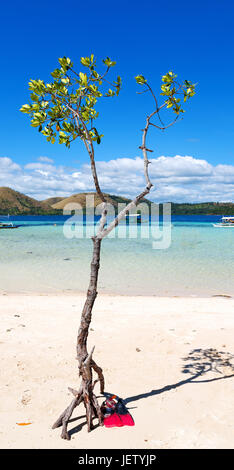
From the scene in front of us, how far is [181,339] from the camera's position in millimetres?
8125

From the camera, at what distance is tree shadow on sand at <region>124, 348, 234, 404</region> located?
5.82 metres

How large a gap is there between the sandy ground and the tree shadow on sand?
0.06 ft

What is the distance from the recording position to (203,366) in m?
6.70

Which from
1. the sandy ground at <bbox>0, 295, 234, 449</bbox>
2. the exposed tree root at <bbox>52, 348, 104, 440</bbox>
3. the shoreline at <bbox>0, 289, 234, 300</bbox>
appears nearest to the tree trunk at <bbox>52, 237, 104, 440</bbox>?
the exposed tree root at <bbox>52, 348, 104, 440</bbox>

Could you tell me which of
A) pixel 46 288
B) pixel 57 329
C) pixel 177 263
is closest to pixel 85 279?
pixel 46 288

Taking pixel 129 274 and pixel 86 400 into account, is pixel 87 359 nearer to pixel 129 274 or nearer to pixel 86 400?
pixel 86 400

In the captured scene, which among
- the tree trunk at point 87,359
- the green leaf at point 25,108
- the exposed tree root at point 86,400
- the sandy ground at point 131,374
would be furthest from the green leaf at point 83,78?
the sandy ground at point 131,374

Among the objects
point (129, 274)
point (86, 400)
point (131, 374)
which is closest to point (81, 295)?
point (129, 274)

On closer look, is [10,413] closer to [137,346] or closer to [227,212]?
[137,346]

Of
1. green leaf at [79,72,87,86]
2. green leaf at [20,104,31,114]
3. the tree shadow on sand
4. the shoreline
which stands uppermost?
green leaf at [79,72,87,86]

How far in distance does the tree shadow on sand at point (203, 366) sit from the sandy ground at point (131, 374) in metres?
0.02

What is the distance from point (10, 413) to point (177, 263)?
20.5 m

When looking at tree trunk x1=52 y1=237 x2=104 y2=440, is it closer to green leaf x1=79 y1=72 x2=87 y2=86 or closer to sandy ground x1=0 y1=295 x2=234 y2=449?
sandy ground x1=0 y1=295 x2=234 y2=449
